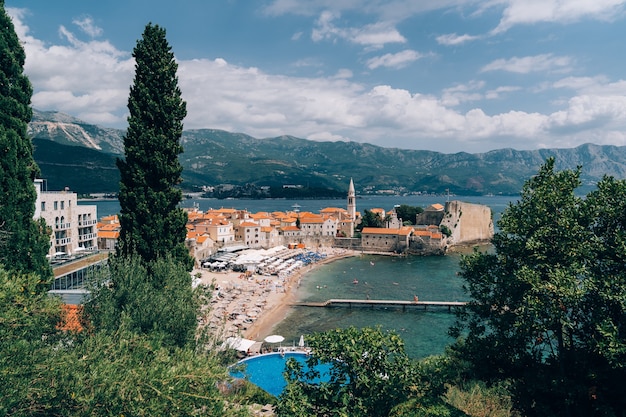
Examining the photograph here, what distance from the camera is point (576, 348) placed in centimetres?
860

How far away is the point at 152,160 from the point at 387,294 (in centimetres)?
3009

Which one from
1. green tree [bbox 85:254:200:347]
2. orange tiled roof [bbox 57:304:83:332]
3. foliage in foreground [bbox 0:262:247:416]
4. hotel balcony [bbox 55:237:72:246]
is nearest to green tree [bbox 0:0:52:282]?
orange tiled roof [bbox 57:304:83:332]

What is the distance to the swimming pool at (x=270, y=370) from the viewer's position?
19.0 meters

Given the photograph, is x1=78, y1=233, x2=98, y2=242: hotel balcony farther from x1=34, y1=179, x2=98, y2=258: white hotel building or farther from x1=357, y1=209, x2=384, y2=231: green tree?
x1=357, y1=209, x2=384, y2=231: green tree

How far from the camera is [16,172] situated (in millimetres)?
9844

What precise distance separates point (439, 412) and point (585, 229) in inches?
208

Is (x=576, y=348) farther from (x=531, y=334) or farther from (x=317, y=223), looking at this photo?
(x=317, y=223)

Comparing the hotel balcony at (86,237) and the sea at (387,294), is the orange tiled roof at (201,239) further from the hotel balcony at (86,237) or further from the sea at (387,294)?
the hotel balcony at (86,237)

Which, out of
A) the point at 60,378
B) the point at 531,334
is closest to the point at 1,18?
the point at 60,378

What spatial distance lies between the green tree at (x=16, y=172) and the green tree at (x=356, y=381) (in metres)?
7.03

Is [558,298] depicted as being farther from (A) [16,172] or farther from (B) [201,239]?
(B) [201,239]

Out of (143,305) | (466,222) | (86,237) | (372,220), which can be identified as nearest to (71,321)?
(143,305)

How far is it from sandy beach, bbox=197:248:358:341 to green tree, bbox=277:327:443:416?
14.8 meters

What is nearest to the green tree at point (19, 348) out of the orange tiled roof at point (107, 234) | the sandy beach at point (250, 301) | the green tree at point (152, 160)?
the green tree at point (152, 160)
